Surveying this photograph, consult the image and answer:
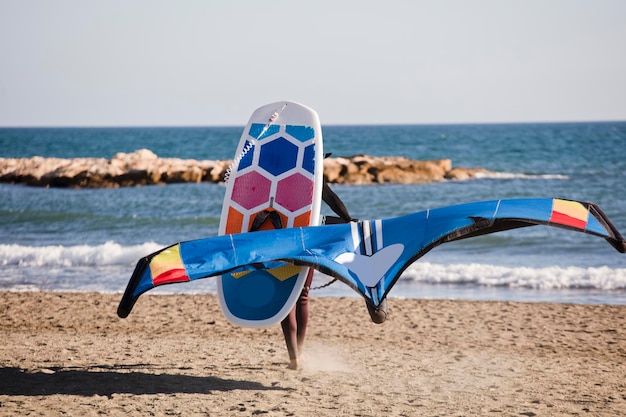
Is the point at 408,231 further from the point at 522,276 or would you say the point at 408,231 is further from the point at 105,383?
the point at 522,276

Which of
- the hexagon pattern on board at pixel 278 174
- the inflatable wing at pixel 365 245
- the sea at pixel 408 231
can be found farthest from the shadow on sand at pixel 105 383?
the sea at pixel 408 231

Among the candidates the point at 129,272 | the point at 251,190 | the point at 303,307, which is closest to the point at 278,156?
the point at 251,190

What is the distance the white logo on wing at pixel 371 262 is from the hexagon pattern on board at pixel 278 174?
3.68ft

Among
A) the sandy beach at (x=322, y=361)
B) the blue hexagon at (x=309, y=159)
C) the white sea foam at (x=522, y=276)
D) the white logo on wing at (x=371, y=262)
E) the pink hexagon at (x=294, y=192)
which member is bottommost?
the white sea foam at (x=522, y=276)

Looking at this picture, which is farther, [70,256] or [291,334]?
[70,256]

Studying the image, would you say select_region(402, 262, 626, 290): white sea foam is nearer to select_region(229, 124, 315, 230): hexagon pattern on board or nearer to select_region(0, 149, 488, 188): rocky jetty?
select_region(229, 124, 315, 230): hexagon pattern on board

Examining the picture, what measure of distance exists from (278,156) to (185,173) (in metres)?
24.5

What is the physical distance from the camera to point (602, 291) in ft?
36.1

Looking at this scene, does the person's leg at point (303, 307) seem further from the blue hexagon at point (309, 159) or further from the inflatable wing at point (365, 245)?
the blue hexagon at point (309, 159)

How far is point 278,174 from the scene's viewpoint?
6898 millimetres

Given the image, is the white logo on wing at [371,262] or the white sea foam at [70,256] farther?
the white sea foam at [70,256]

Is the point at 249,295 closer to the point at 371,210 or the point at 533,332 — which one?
the point at 533,332

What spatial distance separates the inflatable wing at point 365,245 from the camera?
208 inches

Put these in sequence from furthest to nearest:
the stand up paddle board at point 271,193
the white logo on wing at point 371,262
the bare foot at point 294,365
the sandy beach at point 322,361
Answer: the bare foot at point 294,365 < the stand up paddle board at point 271,193 < the sandy beach at point 322,361 < the white logo on wing at point 371,262
